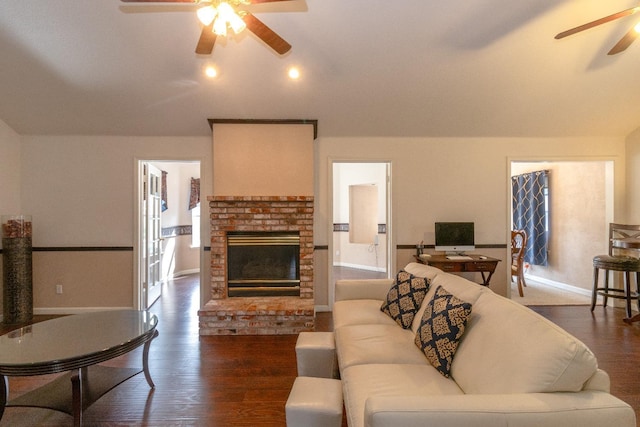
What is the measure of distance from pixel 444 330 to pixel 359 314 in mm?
939

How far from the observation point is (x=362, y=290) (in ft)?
10.1

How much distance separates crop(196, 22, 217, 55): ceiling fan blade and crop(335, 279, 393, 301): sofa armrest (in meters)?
2.33

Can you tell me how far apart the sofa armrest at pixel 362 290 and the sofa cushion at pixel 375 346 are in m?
0.66

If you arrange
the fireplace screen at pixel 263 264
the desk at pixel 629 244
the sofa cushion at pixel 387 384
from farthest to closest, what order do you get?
1. the fireplace screen at pixel 263 264
2. the desk at pixel 629 244
3. the sofa cushion at pixel 387 384

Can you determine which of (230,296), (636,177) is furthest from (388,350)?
(636,177)

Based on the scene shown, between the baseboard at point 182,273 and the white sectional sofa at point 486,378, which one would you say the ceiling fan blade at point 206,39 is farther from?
the baseboard at point 182,273

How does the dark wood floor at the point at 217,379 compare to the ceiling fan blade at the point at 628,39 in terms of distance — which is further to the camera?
the ceiling fan blade at the point at 628,39

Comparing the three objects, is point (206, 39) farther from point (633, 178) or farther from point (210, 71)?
point (633, 178)

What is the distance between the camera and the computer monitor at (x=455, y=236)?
419 cm

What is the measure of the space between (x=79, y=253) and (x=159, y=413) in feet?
10.1

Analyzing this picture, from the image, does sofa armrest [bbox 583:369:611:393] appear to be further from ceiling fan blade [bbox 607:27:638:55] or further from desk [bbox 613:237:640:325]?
desk [bbox 613:237:640:325]

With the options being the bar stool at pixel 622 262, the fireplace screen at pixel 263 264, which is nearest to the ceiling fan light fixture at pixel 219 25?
the fireplace screen at pixel 263 264

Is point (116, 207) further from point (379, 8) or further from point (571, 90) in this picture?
point (571, 90)

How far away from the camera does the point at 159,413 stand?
2.12 m
